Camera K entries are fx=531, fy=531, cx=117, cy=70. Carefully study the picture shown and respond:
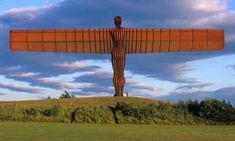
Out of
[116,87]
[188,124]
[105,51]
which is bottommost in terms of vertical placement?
[188,124]

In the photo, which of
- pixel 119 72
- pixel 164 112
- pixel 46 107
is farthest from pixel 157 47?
pixel 46 107

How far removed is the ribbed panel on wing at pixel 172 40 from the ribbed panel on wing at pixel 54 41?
8.88ft

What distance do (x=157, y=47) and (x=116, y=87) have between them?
14.8ft

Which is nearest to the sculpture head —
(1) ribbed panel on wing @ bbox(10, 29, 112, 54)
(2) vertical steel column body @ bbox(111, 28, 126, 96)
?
(2) vertical steel column body @ bbox(111, 28, 126, 96)

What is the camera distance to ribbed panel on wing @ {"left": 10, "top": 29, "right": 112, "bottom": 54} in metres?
37.6

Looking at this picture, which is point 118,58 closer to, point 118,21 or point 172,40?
point 118,21

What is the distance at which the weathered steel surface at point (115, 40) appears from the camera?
3681cm

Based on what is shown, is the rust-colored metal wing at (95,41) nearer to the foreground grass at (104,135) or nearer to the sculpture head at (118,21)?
the sculpture head at (118,21)

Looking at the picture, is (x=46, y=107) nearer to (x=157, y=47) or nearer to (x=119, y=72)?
(x=119, y=72)

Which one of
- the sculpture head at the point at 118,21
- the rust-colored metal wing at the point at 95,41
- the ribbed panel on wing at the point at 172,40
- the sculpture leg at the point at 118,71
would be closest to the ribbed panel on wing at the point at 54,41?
the rust-colored metal wing at the point at 95,41

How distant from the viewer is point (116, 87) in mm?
36000

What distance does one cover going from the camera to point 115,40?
36594 mm

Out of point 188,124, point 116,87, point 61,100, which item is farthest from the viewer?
point 61,100

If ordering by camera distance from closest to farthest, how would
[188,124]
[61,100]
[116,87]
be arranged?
[188,124] → [116,87] → [61,100]
